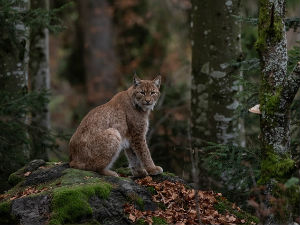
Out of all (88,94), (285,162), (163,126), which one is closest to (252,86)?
(285,162)

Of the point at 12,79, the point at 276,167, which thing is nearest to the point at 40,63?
the point at 12,79

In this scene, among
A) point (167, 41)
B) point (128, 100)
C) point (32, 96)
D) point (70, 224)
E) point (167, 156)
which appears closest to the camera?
point (70, 224)

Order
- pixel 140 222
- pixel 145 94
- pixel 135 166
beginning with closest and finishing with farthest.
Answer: pixel 140 222, pixel 135 166, pixel 145 94

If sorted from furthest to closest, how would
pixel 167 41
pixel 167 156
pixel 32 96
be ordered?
pixel 167 41 < pixel 167 156 < pixel 32 96

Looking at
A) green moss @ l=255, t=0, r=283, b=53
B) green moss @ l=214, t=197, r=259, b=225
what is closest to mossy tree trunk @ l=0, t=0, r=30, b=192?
green moss @ l=214, t=197, r=259, b=225

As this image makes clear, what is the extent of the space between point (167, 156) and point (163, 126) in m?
1.25

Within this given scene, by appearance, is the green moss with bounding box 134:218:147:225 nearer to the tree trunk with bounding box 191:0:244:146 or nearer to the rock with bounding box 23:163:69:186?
the rock with bounding box 23:163:69:186

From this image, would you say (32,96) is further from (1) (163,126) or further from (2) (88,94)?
(2) (88,94)

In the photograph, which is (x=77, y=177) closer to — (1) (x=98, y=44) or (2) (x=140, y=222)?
(2) (x=140, y=222)

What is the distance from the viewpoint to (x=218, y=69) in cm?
820

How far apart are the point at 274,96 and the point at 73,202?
240 cm

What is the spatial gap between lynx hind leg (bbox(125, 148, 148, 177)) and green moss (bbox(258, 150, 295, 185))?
1.76 meters

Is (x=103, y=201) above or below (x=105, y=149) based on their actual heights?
below

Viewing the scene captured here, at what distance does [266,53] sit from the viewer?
500cm
